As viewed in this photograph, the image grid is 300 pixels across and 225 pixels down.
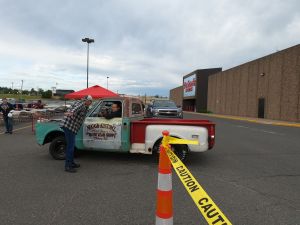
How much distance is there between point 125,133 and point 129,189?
7.36 ft

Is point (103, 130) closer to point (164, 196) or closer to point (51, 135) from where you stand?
point (51, 135)

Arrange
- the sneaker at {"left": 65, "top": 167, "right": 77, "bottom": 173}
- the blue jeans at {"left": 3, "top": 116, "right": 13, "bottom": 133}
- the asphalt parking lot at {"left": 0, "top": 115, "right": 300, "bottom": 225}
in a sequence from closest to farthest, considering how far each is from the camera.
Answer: the asphalt parking lot at {"left": 0, "top": 115, "right": 300, "bottom": 225} < the sneaker at {"left": 65, "top": 167, "right": 77, "bottom": 173} < the blue jeans at {"left": 3, "top": 116, "right": 13, "bottom": 133}

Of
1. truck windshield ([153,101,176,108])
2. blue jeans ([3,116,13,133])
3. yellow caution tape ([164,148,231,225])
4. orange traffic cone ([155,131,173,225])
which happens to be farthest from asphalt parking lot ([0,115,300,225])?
truck windshield ([153,101,176,108])

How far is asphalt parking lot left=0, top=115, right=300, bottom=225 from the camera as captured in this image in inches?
161

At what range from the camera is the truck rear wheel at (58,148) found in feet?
25.4

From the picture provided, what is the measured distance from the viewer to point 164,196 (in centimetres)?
289

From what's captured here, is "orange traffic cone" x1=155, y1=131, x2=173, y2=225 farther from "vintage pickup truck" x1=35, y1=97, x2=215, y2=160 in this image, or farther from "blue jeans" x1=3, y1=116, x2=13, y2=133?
"blue jeans" x1=3, y1=116, x2=13, y2=133

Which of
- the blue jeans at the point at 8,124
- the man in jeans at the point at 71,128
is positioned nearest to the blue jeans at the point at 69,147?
the man in jeans at the point at 71,128

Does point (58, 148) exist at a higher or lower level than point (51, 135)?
lower

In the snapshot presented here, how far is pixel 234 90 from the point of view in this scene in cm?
4591

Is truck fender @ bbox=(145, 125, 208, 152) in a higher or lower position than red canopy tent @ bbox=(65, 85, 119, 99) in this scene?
lower

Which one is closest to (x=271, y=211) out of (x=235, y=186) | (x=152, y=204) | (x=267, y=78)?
(x=235, y=186)

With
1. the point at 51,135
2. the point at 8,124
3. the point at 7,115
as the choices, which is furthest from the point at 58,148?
the point at 7,115

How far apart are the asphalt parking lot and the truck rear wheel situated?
26cm
